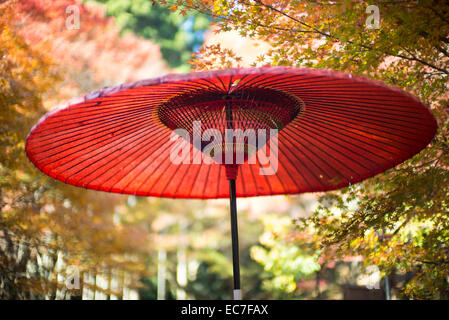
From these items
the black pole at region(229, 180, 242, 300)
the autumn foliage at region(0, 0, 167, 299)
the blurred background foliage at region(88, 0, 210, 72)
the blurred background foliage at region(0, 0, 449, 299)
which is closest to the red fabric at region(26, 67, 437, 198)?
the blurred background foliage at region(0, 0, 449, 299)

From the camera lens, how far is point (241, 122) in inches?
70.1

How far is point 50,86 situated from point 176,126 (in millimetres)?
3035

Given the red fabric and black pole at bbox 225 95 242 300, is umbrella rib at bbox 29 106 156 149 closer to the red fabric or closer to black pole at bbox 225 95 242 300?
the red fabric

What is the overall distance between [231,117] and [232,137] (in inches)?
4.9

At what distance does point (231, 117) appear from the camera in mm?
1644

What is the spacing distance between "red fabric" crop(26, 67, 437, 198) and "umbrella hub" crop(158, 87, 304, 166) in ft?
0.13

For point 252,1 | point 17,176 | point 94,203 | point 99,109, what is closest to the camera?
point 99,109

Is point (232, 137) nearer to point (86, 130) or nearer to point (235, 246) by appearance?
point (235, 246)

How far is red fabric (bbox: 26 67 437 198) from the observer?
1383mm

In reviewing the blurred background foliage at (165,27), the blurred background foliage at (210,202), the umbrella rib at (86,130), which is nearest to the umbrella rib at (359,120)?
the blurred background foliage at (210,202)

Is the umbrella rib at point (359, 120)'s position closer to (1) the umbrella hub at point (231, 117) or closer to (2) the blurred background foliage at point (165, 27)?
(1) the umbrella hub at point (231, 117)
